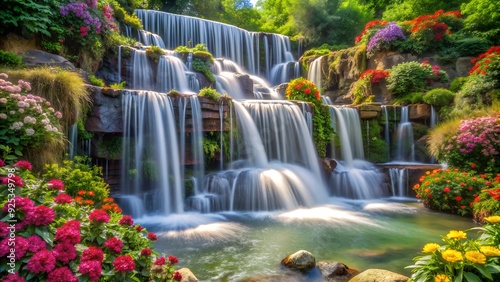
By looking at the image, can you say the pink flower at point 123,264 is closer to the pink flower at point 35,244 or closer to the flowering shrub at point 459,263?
the pink flower at point 35,244

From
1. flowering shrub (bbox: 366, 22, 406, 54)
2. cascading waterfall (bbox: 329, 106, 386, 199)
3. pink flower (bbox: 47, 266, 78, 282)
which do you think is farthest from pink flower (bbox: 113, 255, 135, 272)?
flowering shrub (bbox: 366, 22, 406, 54)

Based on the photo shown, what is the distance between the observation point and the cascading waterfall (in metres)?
10.2

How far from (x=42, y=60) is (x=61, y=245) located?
266 inches

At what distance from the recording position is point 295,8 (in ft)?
88.4

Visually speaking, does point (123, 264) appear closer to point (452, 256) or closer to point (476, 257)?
point (452, 256)

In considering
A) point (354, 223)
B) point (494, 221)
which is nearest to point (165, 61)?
point (354, 223)

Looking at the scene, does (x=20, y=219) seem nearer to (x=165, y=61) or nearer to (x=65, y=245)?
(x=65, y=245)

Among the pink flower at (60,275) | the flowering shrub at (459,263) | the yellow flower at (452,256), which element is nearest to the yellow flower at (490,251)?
the flowering shrub at (459,263)

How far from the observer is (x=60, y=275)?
232cm

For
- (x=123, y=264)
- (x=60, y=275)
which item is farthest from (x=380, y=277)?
(x=60, y=275)

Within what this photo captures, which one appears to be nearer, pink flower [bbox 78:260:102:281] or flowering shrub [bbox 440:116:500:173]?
pink flower [bbox 78:260:102:281]

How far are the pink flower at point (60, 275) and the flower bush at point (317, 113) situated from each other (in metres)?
9.45

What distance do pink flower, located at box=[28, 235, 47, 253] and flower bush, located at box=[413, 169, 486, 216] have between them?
8157mm

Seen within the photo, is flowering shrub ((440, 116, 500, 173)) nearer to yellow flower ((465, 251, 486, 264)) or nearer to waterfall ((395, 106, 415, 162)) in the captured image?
waterfall ((395, 106, 415, 162))
